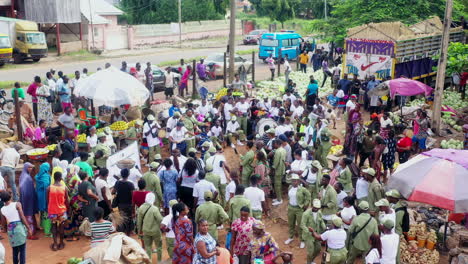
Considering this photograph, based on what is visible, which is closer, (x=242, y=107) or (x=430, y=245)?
(x=430, y=245)

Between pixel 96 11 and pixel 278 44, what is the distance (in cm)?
1700

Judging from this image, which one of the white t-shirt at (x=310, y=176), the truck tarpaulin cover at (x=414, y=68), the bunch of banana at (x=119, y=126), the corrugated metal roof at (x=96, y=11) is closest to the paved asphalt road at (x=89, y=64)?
the corrugated metal roof at (x=96, y=11)

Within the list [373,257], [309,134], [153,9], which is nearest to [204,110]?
[309,134]

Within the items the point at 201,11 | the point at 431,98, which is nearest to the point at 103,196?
the point at 431,98

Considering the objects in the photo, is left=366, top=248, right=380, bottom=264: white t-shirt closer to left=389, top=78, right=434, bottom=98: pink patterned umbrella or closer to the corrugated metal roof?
left=389, top=78, right=434, bottom=98: pink patterned umbrella

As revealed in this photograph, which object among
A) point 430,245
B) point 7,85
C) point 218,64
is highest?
point 218,64

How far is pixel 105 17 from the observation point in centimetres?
4281

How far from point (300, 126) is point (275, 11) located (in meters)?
42.2

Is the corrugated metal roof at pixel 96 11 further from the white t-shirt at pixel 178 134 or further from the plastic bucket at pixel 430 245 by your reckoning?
the plastic bucket at pixel 430 245

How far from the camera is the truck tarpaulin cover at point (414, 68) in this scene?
20719mm

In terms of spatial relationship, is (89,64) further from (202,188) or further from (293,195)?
(293,195)

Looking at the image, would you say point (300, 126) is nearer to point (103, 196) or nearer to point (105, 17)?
point (103, 196)

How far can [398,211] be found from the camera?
8914 millimetres

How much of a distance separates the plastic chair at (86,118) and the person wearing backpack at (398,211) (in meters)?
9.11
